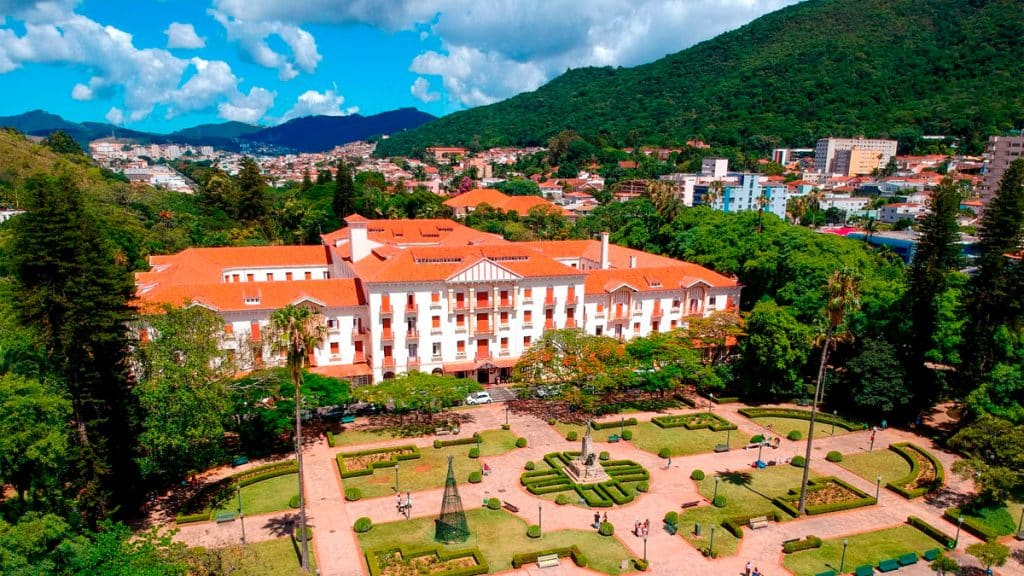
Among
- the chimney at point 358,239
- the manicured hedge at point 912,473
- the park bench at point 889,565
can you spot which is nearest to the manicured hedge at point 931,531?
the manicured hedge at point 912,473

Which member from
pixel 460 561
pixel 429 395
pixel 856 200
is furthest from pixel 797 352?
pixel 856 200

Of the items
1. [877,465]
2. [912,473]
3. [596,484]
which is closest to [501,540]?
[596,484]

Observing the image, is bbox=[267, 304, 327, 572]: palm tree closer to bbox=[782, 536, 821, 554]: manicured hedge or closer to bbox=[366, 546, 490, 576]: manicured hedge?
bbox=[366, 546, 490, 576]: manicured hedge

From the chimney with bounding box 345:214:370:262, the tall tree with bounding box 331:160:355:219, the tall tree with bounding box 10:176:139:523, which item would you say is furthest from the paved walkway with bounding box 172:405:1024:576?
the tall tree with bounding box 331:160:355:219

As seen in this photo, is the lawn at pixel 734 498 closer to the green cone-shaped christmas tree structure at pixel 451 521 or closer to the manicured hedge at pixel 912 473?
the manicured hedge at pixel 912 473

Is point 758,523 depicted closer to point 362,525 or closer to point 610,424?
point 610,424

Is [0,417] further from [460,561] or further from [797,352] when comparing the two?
[797,352]
